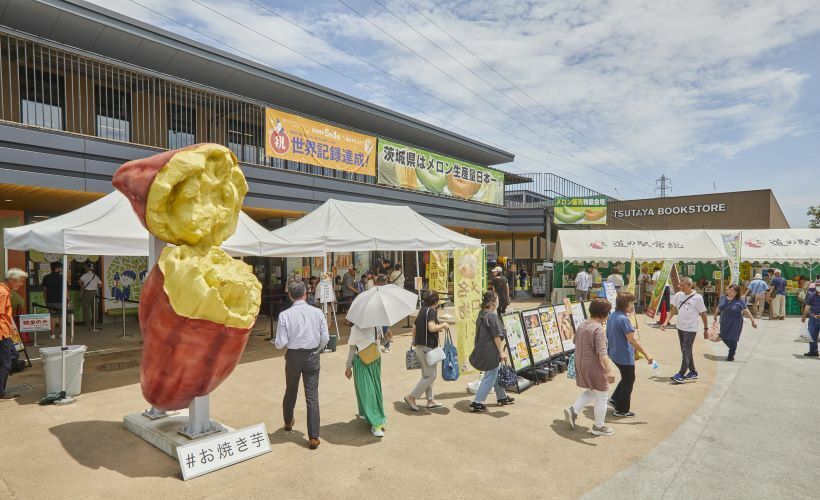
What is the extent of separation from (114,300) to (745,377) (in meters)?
15.3

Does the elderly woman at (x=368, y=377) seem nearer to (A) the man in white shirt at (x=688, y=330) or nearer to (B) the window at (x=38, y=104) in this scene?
(A) the man in white shirt at (x=688, y=330)

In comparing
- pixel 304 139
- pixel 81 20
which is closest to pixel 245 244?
pixel 304 139

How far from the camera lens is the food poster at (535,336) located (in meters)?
7.73

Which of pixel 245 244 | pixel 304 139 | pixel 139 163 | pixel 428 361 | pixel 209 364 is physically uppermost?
pixel 304 139

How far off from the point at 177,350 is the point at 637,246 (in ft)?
63.5

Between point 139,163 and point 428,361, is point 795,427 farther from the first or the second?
point 139,163

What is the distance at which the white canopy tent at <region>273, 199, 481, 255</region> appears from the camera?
10461 millimetres

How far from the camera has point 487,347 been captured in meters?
6.15

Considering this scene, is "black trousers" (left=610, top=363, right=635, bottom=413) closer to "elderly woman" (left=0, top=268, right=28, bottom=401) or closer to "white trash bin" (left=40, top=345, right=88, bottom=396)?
"white trash bin" (left=40, top=345, right=88, bottom=396)

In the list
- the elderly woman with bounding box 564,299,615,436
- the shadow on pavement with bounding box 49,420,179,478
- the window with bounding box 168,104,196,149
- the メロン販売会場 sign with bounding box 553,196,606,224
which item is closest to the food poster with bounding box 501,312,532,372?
the elderly woman with bounding box 564,299,615,436

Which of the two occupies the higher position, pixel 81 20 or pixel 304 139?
pixel 81 20

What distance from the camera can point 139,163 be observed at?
4.58 meters

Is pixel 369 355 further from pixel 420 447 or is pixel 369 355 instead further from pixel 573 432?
pixel 573 432

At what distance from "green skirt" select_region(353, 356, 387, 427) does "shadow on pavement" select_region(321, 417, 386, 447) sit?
0.63 ft
